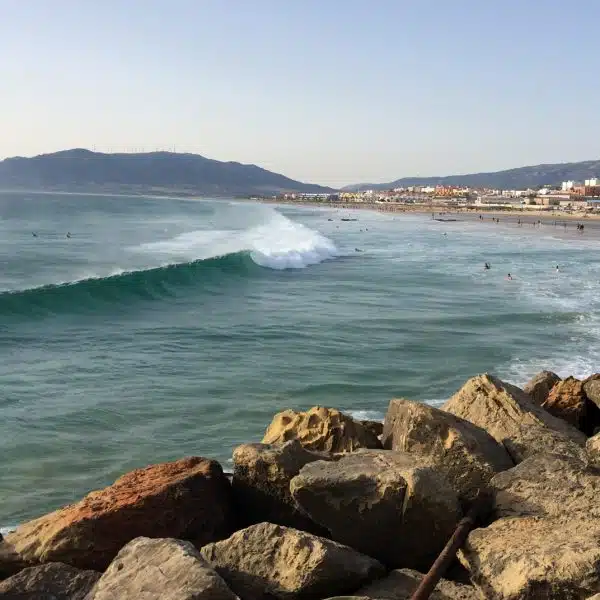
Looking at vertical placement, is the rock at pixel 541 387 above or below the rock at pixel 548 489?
below

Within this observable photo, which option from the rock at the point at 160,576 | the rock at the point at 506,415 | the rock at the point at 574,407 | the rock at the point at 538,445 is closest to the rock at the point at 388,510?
the rock at the point at 160,576

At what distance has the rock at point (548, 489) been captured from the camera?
4.95 metres

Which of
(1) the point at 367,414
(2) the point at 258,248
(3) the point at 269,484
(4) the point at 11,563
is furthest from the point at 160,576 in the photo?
(2) the point at 258,248

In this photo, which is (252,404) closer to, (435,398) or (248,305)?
(435,398)

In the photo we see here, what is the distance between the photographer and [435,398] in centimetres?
1365

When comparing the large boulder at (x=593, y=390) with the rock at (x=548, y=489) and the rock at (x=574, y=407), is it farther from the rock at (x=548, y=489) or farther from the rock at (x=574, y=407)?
the rock at (x=548, y=489)

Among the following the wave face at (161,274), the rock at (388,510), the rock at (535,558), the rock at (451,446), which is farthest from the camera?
the wave face at (161,274)

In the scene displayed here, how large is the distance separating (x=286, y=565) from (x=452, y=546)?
1.10 m

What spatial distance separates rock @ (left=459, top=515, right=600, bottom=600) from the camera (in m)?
4.04

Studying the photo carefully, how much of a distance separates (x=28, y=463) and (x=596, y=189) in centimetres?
19477

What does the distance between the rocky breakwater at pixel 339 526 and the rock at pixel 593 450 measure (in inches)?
0.7

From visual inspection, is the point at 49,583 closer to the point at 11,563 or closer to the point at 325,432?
the point at 11,563

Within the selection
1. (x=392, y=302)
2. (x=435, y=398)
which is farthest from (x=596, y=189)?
(x=435, y=398)

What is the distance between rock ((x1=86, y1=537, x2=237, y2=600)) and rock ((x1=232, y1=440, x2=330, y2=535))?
130 cm
